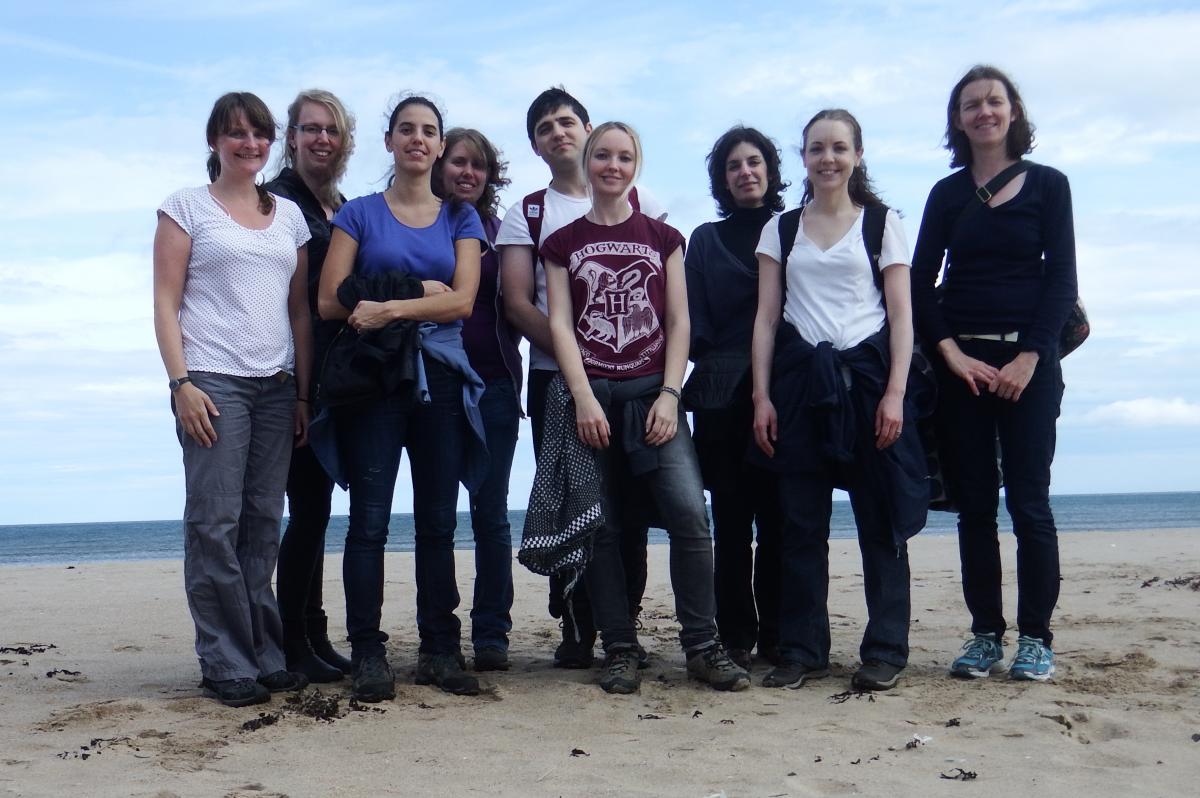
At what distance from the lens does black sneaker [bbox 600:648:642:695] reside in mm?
3672

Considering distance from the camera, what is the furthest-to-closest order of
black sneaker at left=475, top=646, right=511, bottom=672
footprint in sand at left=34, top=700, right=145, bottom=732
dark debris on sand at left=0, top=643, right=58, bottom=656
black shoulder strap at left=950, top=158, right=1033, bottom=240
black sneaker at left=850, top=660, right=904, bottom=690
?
dark debris on sand at left=0, top=643, right=58, bottom=656, black sneaker at left=475, top=646, right=511, bottom=672, black shoulder strap at left=950, top=158, right=1033, bottom=240, black sneaker at left=850, top=660, right=904, bottom=690, footprint in sand at left=34, top=700, right=145, bottom=732

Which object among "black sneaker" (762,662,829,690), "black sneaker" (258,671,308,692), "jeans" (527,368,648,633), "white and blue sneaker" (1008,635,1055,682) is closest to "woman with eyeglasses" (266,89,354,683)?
"black sneaker" (258,671,308,692)

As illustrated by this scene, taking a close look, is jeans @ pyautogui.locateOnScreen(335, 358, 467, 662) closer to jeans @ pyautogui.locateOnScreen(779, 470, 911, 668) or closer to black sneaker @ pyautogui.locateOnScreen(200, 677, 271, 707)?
black sneaker @ pyautogui.locateOnScreen(200, 677, 271, 707)

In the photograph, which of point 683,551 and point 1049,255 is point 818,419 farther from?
point 1049,255

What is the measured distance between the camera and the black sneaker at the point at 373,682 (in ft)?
11.6

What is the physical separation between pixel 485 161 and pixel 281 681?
7.09ft

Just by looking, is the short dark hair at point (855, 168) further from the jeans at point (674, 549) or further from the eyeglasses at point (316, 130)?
the eyeglasses at point (316, 130)

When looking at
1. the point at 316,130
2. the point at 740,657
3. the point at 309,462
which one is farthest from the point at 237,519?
the point at 740,657

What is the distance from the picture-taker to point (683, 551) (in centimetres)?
374

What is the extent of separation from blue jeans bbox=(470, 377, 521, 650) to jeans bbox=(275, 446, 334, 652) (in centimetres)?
57

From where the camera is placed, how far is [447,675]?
3686 mm

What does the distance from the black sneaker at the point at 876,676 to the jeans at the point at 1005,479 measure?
1.49 ft

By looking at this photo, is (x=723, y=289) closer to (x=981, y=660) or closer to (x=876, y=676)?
(x=876, y=676)

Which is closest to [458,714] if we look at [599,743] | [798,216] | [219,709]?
[599,743]
